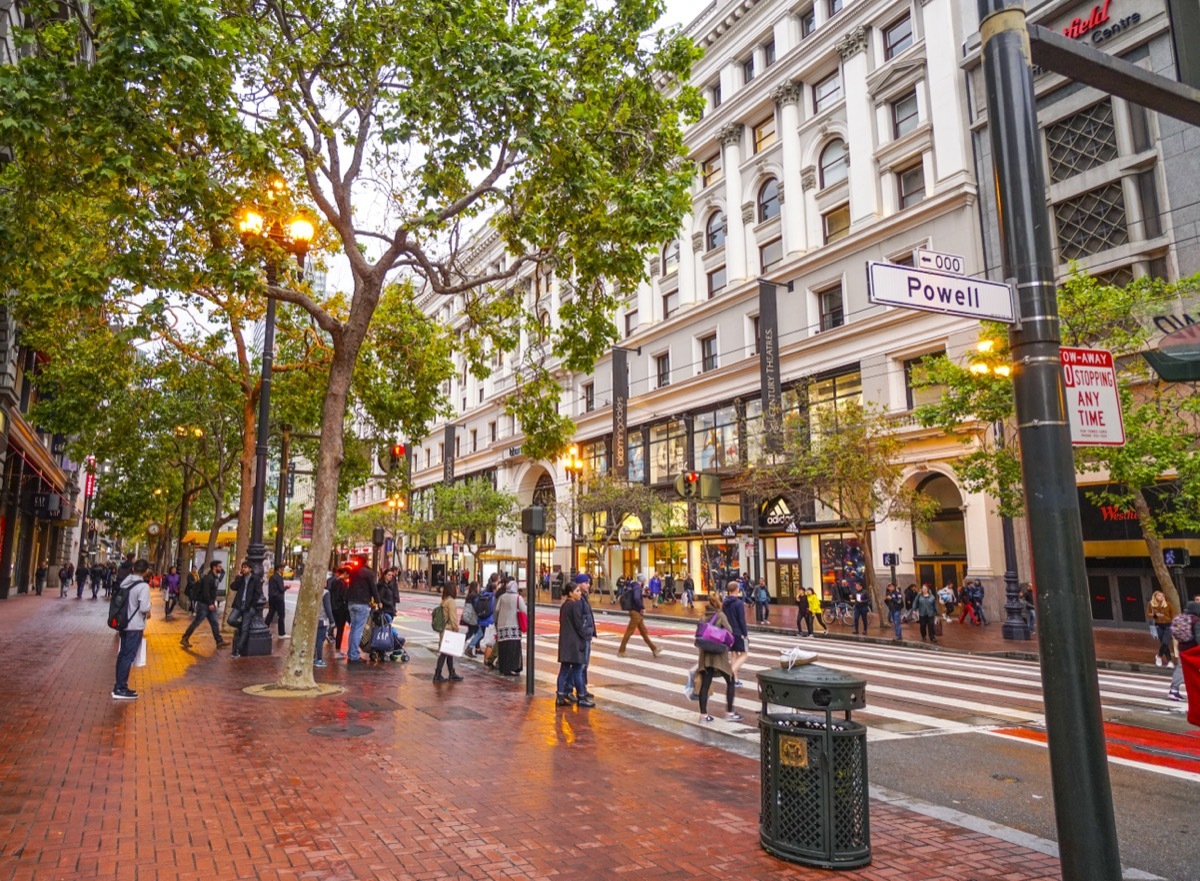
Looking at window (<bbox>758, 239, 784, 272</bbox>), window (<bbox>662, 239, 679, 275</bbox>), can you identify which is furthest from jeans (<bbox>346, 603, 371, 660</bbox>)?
window (<bbox>662, 239, 679, 275</bbox>)

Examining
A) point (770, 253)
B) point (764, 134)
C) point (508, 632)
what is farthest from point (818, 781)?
point (764, 134)

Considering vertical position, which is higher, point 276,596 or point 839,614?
point 276,596

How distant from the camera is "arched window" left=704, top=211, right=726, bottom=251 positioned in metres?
41.0

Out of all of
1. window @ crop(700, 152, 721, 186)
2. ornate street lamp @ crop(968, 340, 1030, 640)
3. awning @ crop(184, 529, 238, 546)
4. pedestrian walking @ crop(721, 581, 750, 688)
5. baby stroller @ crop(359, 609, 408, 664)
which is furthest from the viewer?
window @ crop(700, 152, 721, 186)

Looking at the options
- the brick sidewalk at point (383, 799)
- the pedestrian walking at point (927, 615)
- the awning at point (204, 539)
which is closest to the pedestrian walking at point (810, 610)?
the pedestrian walking at point (927, 615)

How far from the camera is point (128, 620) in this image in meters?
10.7

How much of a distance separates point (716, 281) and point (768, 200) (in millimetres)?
4778

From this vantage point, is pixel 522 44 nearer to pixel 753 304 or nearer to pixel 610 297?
pixel 610 297

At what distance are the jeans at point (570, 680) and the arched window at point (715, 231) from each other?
3299cm

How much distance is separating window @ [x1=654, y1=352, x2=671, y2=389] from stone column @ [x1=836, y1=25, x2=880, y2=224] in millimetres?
13338

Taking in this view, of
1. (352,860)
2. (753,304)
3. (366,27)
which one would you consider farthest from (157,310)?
(753,304)

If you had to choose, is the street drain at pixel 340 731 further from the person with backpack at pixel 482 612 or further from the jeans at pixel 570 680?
the person with backpack at pixel 482 612

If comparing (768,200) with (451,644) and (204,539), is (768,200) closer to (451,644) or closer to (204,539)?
(451,644)

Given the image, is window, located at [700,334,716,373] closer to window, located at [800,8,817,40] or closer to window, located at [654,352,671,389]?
window, located at [654,352,671,389]
